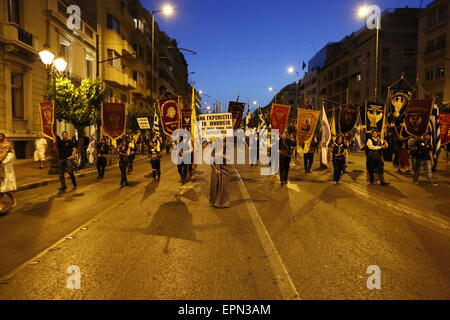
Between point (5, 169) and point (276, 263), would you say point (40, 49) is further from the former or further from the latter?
point (276, 263)

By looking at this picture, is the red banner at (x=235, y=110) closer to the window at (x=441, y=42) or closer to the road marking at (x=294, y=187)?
the road marking at (x=294, y=187)

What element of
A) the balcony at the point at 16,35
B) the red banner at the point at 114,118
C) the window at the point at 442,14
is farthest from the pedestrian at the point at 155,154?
the window at the point at 442,14

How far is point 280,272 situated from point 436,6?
137 ft

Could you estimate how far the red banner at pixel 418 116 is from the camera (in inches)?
515

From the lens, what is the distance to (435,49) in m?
37.4

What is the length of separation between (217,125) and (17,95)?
15894mm

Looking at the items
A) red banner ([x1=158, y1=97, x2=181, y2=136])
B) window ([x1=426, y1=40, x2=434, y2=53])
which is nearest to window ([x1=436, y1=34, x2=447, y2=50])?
window ([x1=426, y1=40, x2=434, y2=53])

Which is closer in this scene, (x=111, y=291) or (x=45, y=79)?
(x=111, y=291)

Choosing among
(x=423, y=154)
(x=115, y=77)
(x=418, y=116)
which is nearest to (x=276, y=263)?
(x=423, y=154)

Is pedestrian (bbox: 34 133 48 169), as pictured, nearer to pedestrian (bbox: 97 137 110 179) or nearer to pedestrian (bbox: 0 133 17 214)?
pedestrian (bbox: 97 137 110 179)

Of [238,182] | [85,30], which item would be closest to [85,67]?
[85,30]

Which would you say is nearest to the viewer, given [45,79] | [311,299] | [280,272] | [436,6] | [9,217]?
[311,299]

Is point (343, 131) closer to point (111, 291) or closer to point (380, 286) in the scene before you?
point (380, 286)

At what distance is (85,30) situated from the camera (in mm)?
29906
